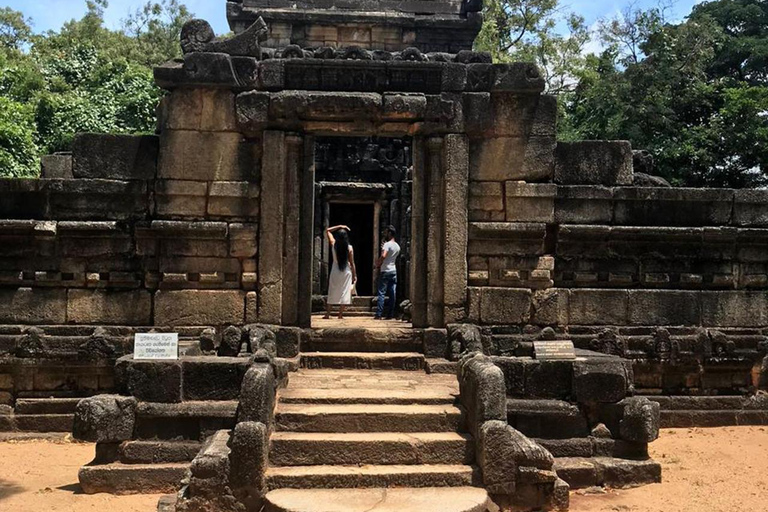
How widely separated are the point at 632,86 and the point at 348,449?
16548 mm

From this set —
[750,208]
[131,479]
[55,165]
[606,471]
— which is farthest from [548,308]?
[55,165]

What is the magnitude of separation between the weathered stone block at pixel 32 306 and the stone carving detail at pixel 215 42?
348 cm

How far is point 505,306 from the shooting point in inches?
357

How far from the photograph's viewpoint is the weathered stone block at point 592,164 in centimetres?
930

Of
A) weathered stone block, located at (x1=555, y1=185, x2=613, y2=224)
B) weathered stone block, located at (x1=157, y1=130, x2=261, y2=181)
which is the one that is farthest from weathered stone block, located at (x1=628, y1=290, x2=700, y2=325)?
weathered stone block, located at (x1=157, y1=130, x2=261, y2=181)

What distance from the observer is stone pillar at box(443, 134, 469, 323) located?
8.95 m

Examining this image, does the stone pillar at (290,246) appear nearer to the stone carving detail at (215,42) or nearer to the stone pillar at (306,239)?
the stone pillar at (306,239)

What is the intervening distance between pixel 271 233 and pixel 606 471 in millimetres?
4684

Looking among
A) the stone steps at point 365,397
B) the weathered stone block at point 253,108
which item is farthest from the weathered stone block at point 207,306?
the weathered stone block at point 253,108

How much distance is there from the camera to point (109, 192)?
29.3ft

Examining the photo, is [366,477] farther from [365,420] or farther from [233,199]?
[233,199]

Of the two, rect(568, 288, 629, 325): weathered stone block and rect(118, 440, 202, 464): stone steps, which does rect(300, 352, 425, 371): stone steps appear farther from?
rect(118, 440, 202, 464): stone steps

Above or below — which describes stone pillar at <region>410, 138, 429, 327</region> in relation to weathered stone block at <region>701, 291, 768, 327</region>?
above

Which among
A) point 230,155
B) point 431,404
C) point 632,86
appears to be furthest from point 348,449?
point 632,86
